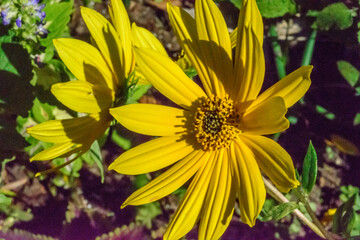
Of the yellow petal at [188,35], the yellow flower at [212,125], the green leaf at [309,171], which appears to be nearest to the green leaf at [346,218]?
the green leaf at [309,171]

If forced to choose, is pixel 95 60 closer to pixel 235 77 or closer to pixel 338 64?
pixel 235 77

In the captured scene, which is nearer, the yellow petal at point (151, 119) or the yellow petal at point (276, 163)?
the yellow petal at point (276, 163)

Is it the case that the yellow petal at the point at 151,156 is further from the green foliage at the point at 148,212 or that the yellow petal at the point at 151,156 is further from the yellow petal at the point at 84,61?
the green foliage at the point at 148,212

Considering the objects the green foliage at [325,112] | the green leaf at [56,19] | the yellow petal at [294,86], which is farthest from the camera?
the green foliage at [325,112]

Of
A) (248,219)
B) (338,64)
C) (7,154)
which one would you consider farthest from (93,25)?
(338,64)

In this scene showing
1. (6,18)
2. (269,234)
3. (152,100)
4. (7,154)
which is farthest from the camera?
(152,100)

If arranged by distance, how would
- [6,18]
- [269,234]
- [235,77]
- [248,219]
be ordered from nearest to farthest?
[248,219] → [235,77] → [6,18] → [269,234]
